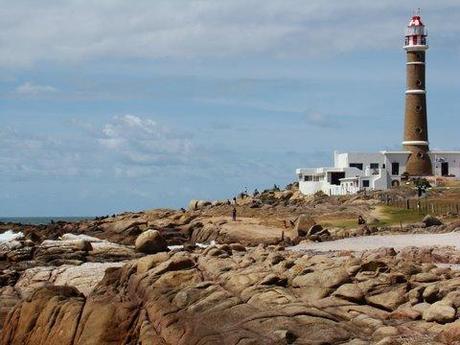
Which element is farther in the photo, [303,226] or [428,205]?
[428,205]

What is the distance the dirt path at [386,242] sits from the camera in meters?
45.2

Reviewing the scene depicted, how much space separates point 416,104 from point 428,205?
94.7ft

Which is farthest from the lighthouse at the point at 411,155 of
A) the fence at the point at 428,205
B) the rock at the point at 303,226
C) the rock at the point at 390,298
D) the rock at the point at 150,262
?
the rock at the point at 390,298

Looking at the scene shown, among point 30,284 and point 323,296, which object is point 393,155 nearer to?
point 30,284

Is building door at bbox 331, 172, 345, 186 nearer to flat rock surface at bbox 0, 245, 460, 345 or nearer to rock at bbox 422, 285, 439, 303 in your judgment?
flat rock surface at bbox 0, 245, 460, 345

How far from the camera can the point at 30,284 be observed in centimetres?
4066

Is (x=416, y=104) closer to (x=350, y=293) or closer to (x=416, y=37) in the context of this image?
(x=416, y=37)

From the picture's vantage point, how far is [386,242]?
158ft

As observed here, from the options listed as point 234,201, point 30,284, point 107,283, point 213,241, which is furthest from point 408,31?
point 107,283

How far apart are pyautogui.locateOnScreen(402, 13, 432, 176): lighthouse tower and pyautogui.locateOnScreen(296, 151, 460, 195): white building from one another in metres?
1.14

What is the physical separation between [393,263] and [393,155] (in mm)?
72567

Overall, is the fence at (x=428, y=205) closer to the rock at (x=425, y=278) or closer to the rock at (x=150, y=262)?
the rock at (x=150, y=262)

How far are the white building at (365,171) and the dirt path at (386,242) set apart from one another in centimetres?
4101

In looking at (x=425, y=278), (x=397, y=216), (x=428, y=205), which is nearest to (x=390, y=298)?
(x=425, y=278)
